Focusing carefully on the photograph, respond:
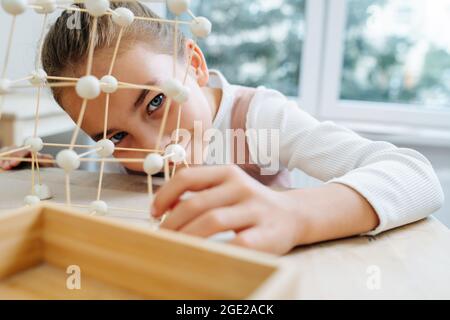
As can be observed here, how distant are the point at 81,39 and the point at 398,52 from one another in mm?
1281

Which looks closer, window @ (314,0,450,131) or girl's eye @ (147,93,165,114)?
girl's eye @ (147,93,165,114)

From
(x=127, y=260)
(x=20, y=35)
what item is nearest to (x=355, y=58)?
Result: (x=20, y=35)

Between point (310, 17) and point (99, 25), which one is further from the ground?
point (310, 17)

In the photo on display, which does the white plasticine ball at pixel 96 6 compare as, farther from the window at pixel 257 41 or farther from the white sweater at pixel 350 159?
the window at pixel 257 41

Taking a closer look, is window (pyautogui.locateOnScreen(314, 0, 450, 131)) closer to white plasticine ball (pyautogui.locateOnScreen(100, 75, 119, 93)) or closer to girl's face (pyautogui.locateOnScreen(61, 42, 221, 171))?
girl's face (pyautogui.locateOnScreen(61, 42, 221, 171))

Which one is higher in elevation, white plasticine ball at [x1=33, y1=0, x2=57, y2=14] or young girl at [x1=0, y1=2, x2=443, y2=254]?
white plasticine ball at [x1=33, y1=0, x2=57, y2=14]

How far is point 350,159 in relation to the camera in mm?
630

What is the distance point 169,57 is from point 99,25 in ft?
0.39

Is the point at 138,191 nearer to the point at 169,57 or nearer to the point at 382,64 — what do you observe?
the point at 169,57

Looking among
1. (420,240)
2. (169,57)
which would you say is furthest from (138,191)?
(420,240)

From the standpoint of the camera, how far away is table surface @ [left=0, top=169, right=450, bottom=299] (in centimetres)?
34

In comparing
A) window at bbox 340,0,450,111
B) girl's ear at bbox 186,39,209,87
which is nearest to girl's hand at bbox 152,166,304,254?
girl's ear at bbox 186,39,209,87

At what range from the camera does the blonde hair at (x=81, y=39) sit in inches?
26.5

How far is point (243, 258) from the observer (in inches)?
10.0
